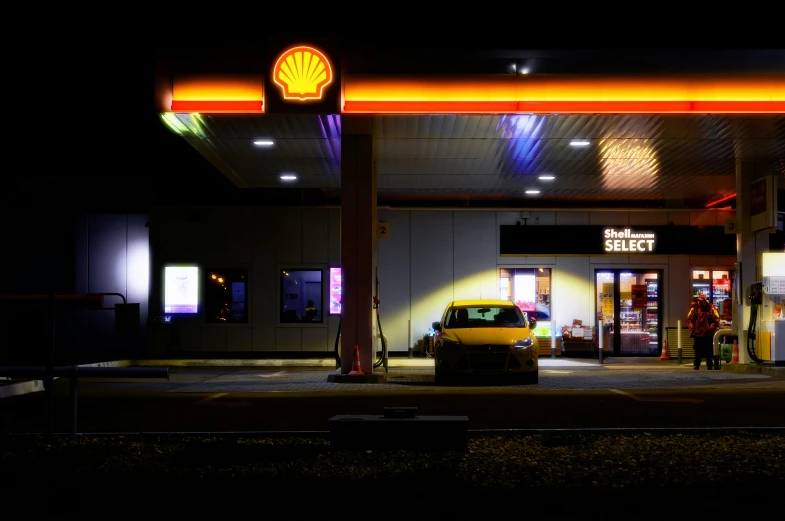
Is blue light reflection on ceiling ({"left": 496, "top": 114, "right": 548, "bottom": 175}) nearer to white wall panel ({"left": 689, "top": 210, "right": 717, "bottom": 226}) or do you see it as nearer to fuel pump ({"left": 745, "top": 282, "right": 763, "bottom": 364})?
fuel pump ({"left": 745, "top": 282, "right": 763, "bottom": 364})

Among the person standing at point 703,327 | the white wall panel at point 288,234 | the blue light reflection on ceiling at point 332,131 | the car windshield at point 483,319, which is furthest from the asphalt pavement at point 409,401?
the blue light reflection on ceiling at point 332,131

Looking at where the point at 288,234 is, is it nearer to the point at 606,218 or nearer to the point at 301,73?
the point at 606,218

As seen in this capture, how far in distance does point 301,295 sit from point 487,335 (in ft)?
30.4

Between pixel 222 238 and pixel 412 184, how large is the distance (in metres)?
5.87

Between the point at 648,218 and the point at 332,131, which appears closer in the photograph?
the point at 332,131

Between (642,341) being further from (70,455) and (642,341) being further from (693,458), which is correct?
(70,455)

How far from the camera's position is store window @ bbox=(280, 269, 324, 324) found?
79.4 feet

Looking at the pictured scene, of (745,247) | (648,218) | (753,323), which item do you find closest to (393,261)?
(648,218)

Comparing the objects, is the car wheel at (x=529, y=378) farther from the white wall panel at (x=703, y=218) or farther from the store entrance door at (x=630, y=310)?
the white wall panel at (x=703, y=218)

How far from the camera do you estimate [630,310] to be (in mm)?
24656

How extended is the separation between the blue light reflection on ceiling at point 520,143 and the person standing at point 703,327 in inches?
202

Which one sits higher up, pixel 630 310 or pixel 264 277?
pixel 264 277

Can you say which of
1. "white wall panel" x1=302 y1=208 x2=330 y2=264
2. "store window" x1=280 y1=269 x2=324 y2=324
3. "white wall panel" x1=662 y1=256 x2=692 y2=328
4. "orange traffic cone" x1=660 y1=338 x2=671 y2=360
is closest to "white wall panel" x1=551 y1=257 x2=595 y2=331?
"orange traffic cone" x1=660 y1=338 x2=671 y2=360

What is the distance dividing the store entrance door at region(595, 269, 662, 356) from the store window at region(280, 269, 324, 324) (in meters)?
8.36
